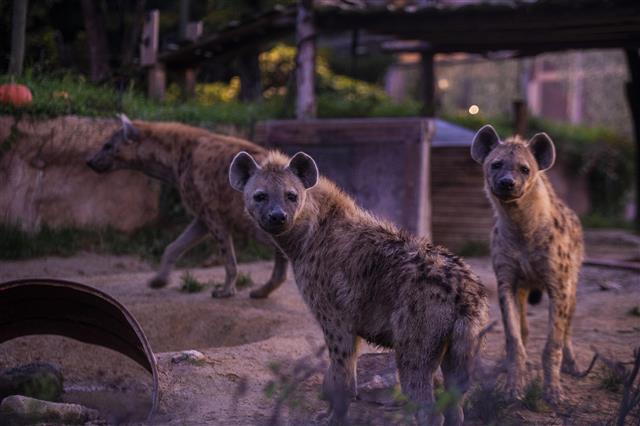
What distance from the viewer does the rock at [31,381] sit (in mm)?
3846

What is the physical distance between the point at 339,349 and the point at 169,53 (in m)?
5.59

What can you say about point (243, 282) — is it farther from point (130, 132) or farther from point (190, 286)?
point (130, 132)

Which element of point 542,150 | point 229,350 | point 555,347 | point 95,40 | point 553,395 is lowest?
point 553,395

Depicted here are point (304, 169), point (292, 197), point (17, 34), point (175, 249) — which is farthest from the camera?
point (17, 34)

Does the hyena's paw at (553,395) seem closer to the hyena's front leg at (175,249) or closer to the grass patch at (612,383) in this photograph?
the grass patch at (612,383)

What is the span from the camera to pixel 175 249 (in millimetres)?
5910

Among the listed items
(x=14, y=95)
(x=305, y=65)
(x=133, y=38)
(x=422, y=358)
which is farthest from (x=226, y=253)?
(x=133, y=38)

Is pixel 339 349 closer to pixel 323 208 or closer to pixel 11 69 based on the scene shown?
pixel 323 208

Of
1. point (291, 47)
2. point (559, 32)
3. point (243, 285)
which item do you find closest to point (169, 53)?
point (243, 285)

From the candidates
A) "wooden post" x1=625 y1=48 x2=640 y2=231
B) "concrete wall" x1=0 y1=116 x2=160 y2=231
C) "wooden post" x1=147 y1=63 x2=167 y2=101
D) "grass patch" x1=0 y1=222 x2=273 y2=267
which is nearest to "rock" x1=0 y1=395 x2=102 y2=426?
"grass patch" x1=0 y1=222 x2=273 y2=267

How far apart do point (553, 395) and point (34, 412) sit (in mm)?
2341

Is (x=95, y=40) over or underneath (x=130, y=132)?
over

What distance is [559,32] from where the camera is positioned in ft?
28.5

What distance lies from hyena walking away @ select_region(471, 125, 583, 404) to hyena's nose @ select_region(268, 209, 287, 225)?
1.20m
